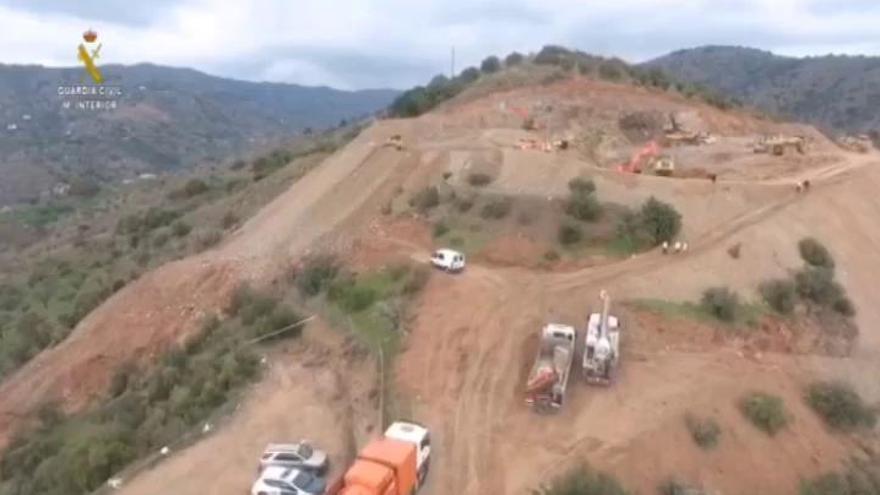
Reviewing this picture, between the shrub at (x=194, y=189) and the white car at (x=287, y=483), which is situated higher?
the shrub at (x=194, y=189)

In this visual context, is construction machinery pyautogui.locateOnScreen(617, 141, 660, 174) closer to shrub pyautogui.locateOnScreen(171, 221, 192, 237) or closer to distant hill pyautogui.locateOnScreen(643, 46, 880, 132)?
shrub pyautogui.locateOnScreen(171, 221, 192, 237)

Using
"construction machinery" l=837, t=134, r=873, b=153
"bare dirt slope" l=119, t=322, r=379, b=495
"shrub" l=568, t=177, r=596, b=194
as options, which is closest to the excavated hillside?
"bare dirt slope" l=119, t=322, r=379, b=495

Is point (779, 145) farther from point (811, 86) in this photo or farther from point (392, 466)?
point (811, 86)

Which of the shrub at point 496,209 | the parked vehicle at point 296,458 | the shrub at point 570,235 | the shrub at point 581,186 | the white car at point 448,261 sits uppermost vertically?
the shrub at point 581,186

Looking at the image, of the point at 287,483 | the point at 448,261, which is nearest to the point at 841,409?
the point at 448,261

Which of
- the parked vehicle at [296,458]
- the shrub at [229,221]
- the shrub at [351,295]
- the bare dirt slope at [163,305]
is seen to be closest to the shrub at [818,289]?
the shrub at [351,295]

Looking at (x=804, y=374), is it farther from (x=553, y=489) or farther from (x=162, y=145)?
(x=162, y=145)

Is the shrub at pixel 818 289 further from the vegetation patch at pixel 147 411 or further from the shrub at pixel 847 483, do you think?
the vegetation patch at pixel 147 411
